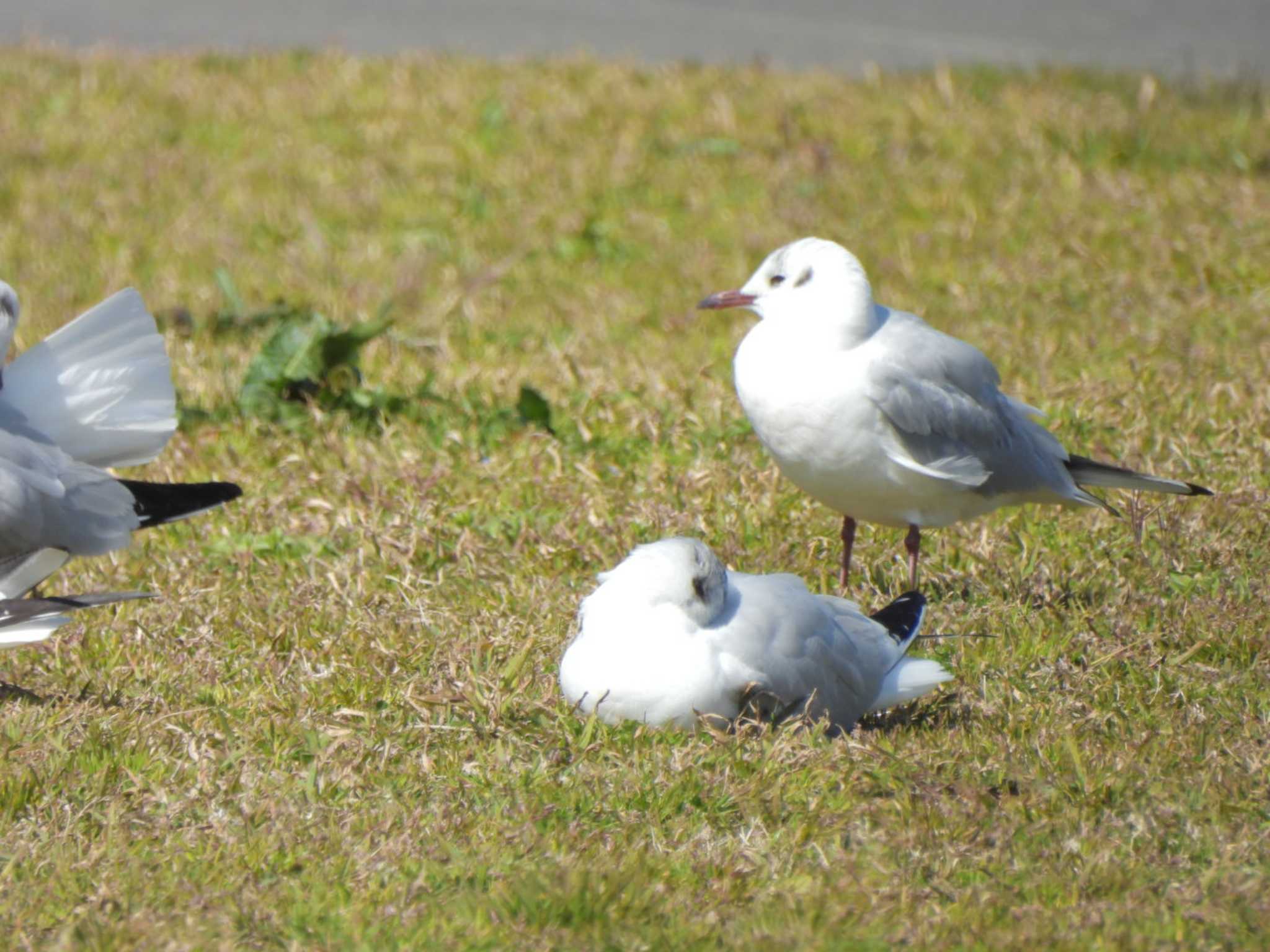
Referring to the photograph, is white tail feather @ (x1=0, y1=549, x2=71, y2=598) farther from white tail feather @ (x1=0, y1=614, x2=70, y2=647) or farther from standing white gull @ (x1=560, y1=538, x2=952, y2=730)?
standing white gull @ (x1=560, y1=538, x2=952, y2=730)

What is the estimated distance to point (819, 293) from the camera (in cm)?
415

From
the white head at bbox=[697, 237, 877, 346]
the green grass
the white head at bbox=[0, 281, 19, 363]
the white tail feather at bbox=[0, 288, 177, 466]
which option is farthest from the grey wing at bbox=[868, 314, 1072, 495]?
the white head at bbox=[0, 281, 19, 363]

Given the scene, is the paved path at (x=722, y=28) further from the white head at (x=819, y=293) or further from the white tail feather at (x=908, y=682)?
the white tail feather at (x=908, y=682)

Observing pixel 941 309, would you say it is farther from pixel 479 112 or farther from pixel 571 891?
pixel 571 891

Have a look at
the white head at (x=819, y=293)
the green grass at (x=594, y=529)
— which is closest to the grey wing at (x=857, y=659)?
the green grass at (x=594, y=529)

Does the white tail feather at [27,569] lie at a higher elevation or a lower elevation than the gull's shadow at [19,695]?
higher

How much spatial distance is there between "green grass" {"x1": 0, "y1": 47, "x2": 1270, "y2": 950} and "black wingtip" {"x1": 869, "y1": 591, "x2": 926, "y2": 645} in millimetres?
178

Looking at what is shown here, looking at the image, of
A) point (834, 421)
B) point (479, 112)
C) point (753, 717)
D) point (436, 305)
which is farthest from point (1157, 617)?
point (479, 112)

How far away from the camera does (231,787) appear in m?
3.33

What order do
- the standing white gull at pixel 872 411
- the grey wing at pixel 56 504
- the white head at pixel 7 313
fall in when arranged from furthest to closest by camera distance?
the white head at pixel 7 313 < the standing white gull at pixel 872 411 < the grey wing at pixel 56 504

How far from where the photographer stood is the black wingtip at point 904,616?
150 inches

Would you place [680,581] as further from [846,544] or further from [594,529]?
[594,529]

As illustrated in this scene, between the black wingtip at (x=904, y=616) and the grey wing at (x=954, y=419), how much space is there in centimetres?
37

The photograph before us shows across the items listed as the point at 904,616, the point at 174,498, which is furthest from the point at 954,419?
the point at 174,498
